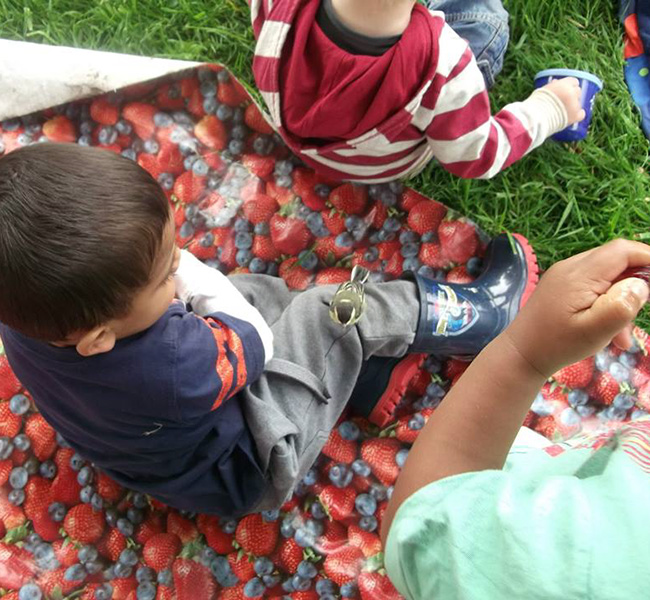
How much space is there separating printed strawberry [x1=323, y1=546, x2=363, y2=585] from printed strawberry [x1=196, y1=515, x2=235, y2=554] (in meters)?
0.17

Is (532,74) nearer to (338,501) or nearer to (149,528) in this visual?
(338,501)

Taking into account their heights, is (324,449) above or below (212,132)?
below

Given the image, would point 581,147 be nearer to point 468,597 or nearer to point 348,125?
point 348,125

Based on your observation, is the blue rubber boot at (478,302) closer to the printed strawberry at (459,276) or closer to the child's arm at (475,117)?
the printed strawberry at (459,276)

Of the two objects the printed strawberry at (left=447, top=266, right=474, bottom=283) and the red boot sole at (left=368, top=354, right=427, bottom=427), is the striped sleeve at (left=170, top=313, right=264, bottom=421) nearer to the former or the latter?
the red boot sole at (left=368, top=354, right=427, bottom=427)

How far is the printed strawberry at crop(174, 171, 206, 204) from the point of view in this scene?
1259 millimetres

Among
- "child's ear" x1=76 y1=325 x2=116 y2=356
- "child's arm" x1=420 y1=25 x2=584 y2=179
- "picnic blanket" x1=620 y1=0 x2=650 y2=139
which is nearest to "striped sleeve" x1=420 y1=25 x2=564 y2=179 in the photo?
"child's arm" x1=420 y1=25 x2=584 y2=179

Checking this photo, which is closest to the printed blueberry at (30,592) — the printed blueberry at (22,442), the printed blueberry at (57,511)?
the printed blueberry at (57,511)

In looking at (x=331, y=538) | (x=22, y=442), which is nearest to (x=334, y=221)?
(x=331, y=538)

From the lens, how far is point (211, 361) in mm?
816

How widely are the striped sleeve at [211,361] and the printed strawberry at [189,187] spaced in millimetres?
418

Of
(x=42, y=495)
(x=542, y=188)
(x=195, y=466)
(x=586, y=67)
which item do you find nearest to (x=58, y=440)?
(x=42, y=495)

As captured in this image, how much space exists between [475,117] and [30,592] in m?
1.04

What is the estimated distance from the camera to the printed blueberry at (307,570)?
3.53 feet
